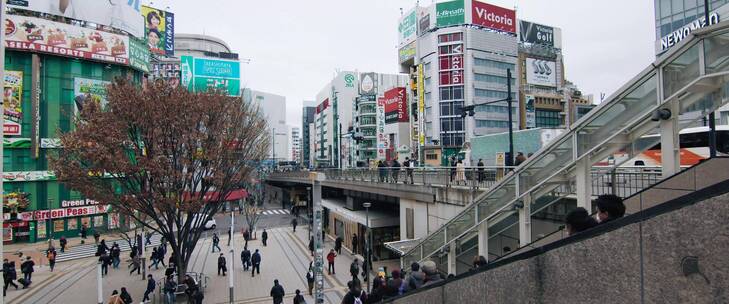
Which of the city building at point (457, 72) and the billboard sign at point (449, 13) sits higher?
the billboard sign at point (449, 13)

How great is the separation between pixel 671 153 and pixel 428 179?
393 inches

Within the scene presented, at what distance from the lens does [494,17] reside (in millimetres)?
59125

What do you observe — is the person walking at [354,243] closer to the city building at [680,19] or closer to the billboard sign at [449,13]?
the city building at [680,19]

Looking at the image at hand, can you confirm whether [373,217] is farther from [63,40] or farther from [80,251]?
[63,40]

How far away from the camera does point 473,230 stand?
9.36 meters

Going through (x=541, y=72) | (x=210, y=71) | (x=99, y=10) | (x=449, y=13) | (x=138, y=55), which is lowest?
(x=138, y=55)

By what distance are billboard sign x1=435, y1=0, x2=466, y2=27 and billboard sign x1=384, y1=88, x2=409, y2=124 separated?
13056mm

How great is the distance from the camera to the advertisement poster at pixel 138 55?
3753 cm

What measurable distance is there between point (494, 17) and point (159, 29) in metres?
51.4

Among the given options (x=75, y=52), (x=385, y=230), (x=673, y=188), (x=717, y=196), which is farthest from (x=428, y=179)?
(x=75, y=52)

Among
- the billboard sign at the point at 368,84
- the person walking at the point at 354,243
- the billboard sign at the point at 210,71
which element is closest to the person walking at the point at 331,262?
the person walking at the point at 354,243

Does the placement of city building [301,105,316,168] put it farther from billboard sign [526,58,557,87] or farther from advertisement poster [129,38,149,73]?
advertisement poster [129,38,149,73]

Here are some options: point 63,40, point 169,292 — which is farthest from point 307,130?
point 169,292

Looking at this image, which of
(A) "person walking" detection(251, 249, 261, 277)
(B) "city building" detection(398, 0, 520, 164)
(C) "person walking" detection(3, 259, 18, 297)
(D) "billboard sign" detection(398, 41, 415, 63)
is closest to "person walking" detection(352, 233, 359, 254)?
(A) "person walking" detection(251, 249, 261, 277)
